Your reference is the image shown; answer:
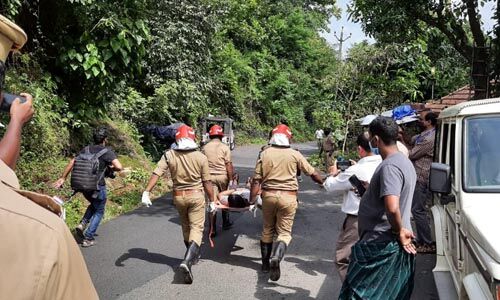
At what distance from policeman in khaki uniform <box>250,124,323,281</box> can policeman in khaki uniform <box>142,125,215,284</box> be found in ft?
2.33

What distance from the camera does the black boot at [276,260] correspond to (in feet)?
17.1

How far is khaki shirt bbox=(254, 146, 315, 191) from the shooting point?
558cm

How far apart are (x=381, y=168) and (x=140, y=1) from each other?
272 inches

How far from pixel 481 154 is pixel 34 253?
3587 mm

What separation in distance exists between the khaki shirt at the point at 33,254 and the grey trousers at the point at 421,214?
18.7 feet

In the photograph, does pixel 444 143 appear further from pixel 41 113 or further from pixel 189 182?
pixel 41 113

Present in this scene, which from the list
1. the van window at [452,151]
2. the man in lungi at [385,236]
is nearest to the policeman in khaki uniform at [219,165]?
the van window at [452,151]

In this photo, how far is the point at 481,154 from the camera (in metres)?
3.68

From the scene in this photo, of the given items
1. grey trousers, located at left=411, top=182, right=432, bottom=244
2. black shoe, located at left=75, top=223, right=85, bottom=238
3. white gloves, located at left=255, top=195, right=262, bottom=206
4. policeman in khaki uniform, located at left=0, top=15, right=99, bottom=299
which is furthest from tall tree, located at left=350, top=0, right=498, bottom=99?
policeman in khaki uniform, located at left=0, top=15, right=99, bottom=299

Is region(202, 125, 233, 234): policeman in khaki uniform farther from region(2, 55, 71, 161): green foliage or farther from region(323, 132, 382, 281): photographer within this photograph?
region(323, 132, 382, 281): photographer

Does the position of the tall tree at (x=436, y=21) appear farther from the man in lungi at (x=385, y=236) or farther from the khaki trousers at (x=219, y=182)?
the man in lungi at (x=385, y=236)

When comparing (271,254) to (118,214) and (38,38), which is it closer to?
(118,214)

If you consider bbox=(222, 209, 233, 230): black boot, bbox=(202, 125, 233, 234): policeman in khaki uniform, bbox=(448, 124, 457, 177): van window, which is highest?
bbox=(448, 124, 457, 177): van window

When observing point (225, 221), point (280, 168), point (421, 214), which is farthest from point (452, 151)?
point (225, 221)
